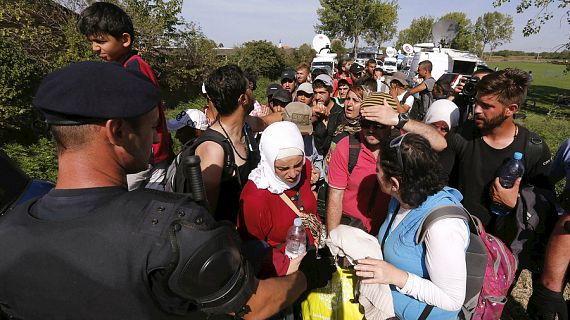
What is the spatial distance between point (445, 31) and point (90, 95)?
2506 cm

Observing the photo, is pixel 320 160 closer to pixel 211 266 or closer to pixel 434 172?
pixel 434 172

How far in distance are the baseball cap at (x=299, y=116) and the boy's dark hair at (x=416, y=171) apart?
2289mm

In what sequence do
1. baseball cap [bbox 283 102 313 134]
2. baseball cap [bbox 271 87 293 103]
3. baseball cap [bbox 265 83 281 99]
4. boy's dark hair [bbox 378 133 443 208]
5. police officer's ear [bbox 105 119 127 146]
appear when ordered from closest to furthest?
police officer's ear [bbox 105 119 127 146] → boy's dark hair [bbox 378 133 443 208] → baseball cap [bbox 283 102 313 134] → baseball cap [bbox 271 87 293 103] → baseball cap [bbox 265 83 281 99]

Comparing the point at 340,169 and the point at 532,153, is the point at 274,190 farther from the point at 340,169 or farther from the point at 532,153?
the point at 532,153

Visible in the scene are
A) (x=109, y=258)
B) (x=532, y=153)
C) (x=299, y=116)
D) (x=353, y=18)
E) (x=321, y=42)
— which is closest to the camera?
(x=109, y=258)

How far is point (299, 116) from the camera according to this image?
4.13 m

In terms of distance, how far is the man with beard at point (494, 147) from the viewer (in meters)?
2.53

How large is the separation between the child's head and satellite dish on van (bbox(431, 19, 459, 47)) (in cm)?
2325

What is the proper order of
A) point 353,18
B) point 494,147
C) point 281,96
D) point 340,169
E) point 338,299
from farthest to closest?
point 353,18 → point 281,96 → point 340,169 → point 494,147 → point 338,299

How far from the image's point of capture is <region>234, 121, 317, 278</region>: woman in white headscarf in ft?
7.57

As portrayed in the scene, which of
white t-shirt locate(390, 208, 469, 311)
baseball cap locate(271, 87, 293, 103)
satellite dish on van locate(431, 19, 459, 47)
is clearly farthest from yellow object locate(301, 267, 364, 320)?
satellite dish on van locate(431, 19, 459, 47)

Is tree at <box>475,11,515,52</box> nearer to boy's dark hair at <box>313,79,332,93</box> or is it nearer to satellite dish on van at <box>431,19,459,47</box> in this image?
satellite dish on van at <box>431,19,459,47</box>

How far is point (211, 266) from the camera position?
0.96 m

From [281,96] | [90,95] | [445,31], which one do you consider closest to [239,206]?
[90,95]
